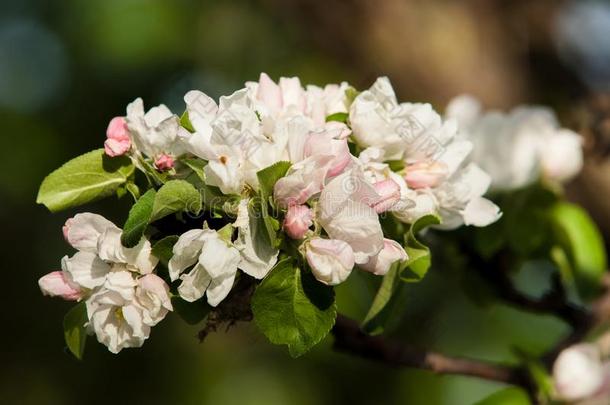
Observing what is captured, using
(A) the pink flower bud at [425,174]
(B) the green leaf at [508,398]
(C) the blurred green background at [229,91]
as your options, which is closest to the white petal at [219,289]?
(A) the pink flower bud at [425,174]

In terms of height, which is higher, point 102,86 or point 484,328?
point 102,86

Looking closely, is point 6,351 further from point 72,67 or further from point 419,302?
point 419,302

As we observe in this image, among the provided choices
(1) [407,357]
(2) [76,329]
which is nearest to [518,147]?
(1) [407,357]

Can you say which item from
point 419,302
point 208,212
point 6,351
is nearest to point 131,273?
point 208,212

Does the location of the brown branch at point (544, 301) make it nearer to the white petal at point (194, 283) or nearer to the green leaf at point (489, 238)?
the green leaf at point (489, 238)

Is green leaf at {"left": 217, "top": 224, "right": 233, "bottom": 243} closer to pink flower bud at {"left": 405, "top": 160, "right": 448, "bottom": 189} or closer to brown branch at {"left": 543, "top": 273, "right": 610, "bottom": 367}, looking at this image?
pink flower bud at {"left": 405, "top": 160, "right": 448, "bottom": 189}

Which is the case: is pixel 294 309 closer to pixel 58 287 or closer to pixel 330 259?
pixel 330 259

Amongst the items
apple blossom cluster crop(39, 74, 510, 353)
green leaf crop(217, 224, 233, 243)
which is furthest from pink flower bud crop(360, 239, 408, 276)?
green leaf crop(217, 224, 233, 243)
